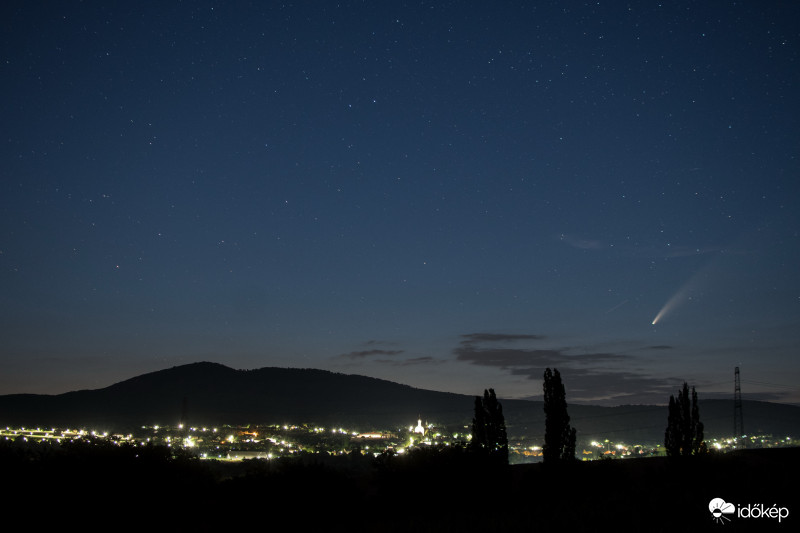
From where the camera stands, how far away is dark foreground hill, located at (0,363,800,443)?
463ft

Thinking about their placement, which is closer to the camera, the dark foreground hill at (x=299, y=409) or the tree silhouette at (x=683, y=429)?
the tree silhouette at (x=683, y=429)

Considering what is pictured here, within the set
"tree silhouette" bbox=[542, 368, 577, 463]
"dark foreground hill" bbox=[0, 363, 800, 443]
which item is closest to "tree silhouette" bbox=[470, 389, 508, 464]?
"tree silhouette" bbox=[542, 368, 577, 463]

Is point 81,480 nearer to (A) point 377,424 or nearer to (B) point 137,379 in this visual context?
(A) point 377,424

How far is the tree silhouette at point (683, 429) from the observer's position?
40.1m

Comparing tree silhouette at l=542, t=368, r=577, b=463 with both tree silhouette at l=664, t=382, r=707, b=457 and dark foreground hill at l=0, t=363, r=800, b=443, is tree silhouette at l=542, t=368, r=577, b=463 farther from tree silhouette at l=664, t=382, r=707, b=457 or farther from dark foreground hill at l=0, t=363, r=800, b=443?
dark foreground hill at l=0, t=363, r=800, b=443

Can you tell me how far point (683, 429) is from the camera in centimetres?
4041

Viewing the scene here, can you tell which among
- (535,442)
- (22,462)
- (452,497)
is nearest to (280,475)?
(452,497)

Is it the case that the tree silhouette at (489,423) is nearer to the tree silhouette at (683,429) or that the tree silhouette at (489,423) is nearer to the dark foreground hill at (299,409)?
the tree silhouette at (683,429)

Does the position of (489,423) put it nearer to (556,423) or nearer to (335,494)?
(556,423)

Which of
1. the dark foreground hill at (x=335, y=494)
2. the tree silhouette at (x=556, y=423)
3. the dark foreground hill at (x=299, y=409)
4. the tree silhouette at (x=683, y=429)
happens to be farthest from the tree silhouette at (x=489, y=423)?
the dark foreground hill at (x=299, y=409)

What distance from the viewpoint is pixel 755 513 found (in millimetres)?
15008

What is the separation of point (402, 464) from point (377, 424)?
426 ft

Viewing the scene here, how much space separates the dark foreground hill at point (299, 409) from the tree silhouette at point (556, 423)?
94730 millimetres

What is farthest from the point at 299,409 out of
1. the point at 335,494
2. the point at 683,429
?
the point at 335,494
